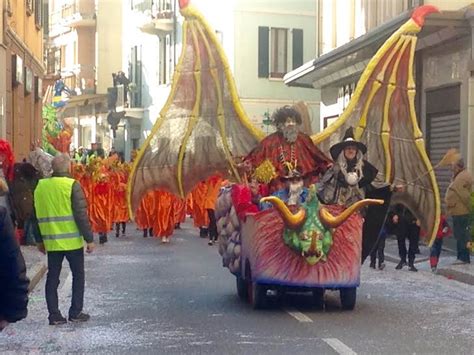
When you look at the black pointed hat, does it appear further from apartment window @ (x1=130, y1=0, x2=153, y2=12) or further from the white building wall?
the white building wall

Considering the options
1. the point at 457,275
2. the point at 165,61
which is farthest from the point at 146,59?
the point at 457,275

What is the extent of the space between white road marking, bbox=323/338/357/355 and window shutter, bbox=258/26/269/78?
31296 mm

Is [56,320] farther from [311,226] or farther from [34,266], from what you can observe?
[34,266]

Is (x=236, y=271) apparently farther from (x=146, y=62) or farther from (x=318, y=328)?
(x=146, y=62)

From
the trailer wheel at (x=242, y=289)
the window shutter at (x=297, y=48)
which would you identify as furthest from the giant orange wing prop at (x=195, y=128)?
the window shutter at (x=297, y=48)

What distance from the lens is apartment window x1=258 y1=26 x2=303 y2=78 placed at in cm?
4103

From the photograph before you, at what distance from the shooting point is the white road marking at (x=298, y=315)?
11.4m

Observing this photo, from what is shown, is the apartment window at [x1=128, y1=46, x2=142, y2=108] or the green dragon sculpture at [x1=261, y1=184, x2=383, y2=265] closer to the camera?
the green dragon sculpture at [x1=261, y1=184, x2=383, y2=265]

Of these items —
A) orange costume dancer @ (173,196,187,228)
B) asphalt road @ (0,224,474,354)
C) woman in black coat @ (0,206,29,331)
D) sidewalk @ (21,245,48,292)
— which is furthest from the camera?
orange costume dancer @ (173,196,187,228)

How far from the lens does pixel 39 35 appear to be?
35031mm

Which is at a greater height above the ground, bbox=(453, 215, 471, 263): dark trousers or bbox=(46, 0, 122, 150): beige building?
bbox=(46, 0, 122, 150): beige building

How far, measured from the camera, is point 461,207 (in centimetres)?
1808

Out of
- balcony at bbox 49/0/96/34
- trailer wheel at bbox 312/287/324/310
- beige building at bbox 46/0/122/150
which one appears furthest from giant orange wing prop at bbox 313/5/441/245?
balcony at bbox 49/0/96/34

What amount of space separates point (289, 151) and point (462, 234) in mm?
6397
